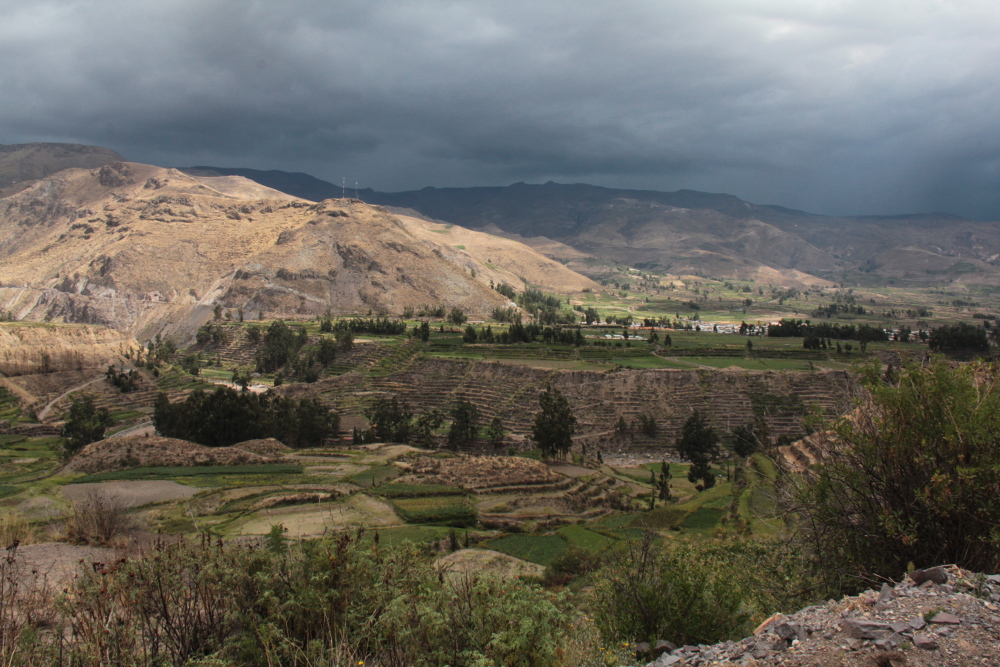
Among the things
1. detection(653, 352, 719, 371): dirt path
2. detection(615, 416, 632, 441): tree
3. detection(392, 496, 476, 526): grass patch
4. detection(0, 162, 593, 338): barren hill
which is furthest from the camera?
detection(0, 162, 593, 338): barren hill

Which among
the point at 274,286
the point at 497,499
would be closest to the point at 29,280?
the point at 274,286

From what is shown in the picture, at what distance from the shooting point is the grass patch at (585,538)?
2417 centimetres

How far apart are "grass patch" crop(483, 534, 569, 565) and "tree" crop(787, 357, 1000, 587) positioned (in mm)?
13661

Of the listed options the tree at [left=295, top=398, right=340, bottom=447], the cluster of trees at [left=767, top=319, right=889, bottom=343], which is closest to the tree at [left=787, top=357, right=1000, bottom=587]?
the tree at [left=295, top=398, right=340, bottom=447]

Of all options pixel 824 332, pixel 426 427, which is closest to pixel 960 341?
pixel 824 332

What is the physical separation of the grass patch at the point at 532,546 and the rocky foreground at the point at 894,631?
15474mm

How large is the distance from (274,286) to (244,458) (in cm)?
12136

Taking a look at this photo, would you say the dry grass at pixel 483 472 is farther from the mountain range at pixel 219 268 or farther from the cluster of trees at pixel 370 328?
the mountain range at pixel 219 268

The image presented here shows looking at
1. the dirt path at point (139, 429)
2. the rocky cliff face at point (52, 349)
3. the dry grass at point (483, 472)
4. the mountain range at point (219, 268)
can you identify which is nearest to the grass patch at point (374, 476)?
the dry grass at point (483, 472)

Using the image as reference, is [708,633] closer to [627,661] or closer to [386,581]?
[627,661]

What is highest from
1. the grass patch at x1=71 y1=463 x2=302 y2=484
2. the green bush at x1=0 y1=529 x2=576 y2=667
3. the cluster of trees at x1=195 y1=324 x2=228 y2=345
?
A: the green bush at x1=0 y1=529 x2=576 y2=667

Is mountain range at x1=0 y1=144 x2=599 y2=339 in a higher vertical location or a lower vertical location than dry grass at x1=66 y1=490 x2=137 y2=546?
higher

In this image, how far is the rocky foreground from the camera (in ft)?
20.6

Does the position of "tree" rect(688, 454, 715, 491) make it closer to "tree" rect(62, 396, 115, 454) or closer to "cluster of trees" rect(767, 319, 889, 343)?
"tree" rect(62, 396, 115, 454)
